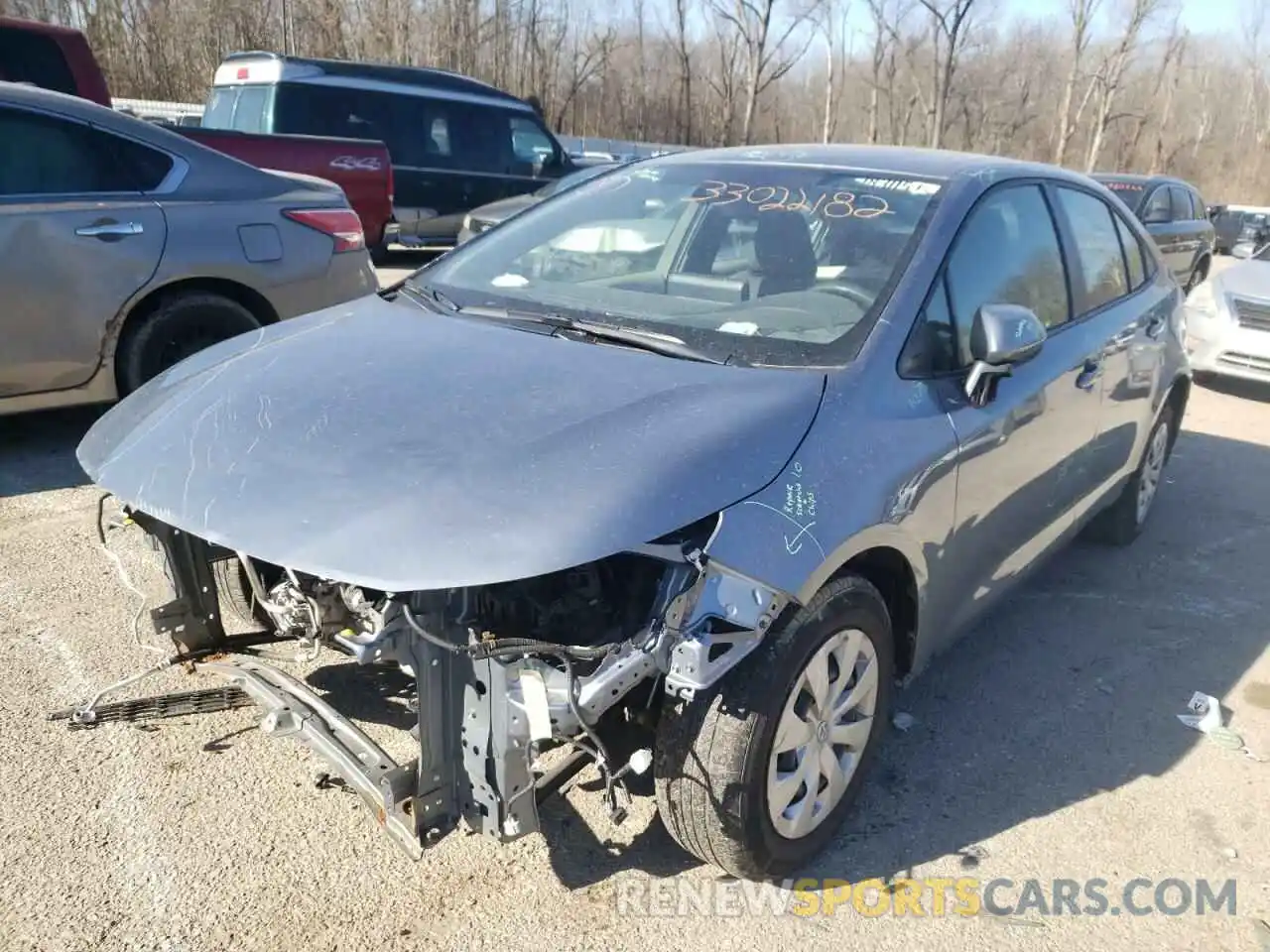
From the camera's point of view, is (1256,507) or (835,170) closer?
(835,170)

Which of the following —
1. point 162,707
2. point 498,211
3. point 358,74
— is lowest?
point 162,707

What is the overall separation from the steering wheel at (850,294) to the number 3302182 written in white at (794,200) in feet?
1.02

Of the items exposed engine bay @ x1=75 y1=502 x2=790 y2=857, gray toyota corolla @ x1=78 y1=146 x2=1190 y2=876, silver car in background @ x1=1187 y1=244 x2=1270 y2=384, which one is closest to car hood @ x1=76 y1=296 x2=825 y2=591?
gray toyota corolla @ x1=78 y1=146 x2=1190 y2=876

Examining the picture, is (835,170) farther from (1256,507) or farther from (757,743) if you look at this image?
(1256,507)

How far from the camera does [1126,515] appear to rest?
187 inches

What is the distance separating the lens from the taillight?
5508 mm

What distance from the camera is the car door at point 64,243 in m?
4.62

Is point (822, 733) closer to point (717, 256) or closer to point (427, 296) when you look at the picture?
point (717, 256)

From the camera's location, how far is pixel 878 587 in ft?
9.05

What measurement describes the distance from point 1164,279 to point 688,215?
2.55 meters

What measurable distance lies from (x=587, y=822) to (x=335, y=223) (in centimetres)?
400

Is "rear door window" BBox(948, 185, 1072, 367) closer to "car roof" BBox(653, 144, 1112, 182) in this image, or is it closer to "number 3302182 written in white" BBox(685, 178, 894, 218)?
"car roof" BBox(653, 144, 1112, 182)

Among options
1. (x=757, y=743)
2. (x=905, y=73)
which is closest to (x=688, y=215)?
(x=757, y=743)

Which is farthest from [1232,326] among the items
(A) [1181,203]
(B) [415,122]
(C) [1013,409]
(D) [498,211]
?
(B) [415,122]
